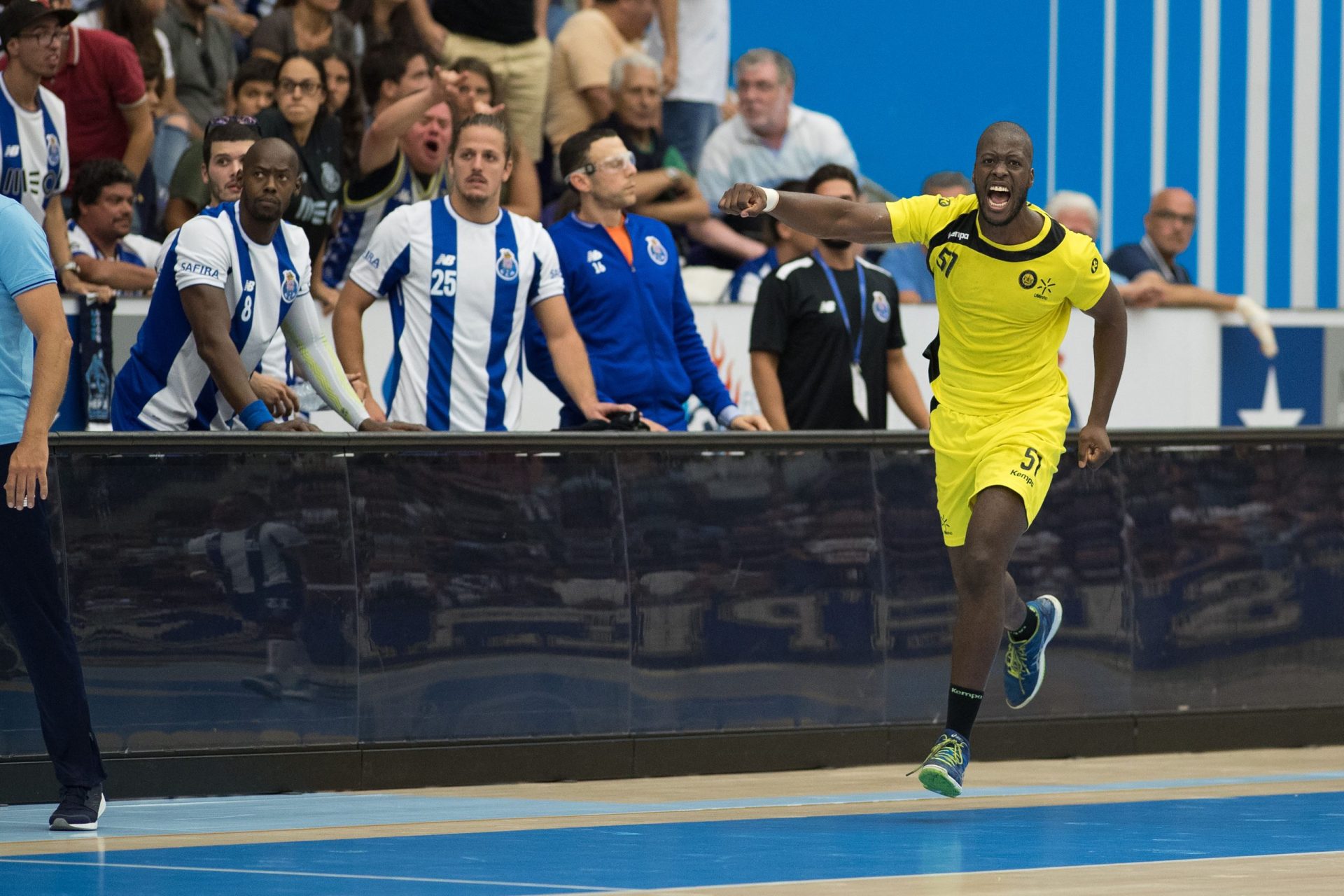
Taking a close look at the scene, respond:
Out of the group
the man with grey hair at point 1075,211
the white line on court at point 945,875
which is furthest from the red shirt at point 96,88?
the white line on court at point 945,875

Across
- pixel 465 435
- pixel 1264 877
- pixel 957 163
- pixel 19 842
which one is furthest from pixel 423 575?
pixel 957 163

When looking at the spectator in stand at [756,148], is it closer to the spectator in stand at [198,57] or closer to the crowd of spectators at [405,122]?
the crowd of spectators at [405,122]

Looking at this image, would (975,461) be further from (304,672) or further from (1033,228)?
(304,672)

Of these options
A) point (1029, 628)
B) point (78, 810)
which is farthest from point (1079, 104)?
point (78, 810)

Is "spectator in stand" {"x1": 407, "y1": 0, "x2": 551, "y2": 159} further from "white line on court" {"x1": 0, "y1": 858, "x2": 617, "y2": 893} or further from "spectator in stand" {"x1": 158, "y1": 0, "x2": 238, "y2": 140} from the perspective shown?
"white line on court" {"x1": 0, "y1": 858, "x2": 617, "y2": 893}

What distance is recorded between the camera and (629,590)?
30.2 ft

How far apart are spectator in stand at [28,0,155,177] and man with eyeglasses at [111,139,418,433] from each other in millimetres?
3152

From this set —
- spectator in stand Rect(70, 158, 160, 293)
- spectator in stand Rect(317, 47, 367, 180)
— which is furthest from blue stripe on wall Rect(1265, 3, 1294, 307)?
spectator in stand Rect(70, 158, 160, 293)

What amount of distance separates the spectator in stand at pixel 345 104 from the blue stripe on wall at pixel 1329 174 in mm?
7621

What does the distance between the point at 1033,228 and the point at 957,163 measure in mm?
7674

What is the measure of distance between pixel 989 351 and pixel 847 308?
2.39 meters

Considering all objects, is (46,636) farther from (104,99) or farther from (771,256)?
(771,256)

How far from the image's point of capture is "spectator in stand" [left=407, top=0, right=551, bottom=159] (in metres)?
13.4

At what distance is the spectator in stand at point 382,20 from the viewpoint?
1341 centimetres
